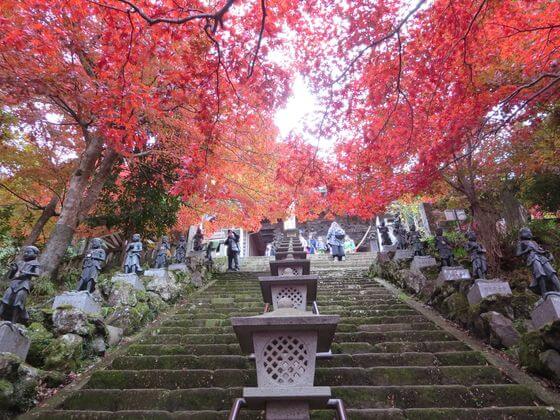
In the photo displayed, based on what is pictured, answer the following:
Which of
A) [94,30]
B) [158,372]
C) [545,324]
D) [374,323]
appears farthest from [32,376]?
[94,30]

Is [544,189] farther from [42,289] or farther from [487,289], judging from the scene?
[42,289]

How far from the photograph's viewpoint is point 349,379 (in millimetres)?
4684

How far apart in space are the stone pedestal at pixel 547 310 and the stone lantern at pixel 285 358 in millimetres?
3522

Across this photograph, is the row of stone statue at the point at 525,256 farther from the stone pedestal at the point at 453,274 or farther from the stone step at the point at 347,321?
the stone step at the point at 347,321

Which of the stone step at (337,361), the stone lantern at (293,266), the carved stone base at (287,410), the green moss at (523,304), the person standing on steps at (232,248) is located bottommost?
the stone step at (337,361)

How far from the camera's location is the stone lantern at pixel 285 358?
2.70m

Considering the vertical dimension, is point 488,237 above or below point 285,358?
above

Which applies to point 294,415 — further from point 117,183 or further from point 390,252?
point 117,183

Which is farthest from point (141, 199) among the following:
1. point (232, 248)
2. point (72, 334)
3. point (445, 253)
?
point (445, 253)

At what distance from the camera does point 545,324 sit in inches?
173

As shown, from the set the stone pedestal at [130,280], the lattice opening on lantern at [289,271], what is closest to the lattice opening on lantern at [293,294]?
the lattice opening on lantern at [289,271]

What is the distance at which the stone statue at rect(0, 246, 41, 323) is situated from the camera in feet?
15.9

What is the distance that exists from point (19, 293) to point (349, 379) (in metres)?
5.02

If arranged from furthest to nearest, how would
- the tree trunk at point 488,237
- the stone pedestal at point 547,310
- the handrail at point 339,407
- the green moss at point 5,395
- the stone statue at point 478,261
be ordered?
the tree trunk at point 488,237 < the stone statue at point 478,261 < the stone pedestal at point 547,310 < the green moss at point 5,395 < the handrail at point 339,407
